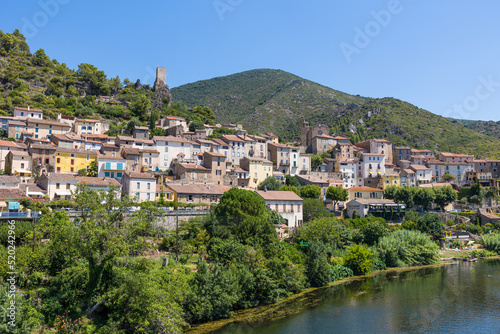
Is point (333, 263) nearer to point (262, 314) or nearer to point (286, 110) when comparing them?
point (262, 314)

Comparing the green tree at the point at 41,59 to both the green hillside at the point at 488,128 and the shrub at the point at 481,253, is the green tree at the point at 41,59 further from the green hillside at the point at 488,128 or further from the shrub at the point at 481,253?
the green hillside at the point at 488,128

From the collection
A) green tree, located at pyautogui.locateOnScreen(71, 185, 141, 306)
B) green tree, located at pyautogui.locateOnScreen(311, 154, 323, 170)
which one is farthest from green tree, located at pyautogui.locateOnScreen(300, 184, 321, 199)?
green tree, located at pyautogui.locateOnScreen(71, 185, 141, 306)

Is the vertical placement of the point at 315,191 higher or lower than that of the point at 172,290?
higher

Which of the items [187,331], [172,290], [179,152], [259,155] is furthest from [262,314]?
[259,155]

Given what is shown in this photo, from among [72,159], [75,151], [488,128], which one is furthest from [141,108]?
[488,128]

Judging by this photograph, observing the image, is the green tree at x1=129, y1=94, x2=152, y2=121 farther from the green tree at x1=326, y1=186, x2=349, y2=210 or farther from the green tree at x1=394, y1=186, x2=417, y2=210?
the green tree at x1=394, y1=186, x2=417, y2=210

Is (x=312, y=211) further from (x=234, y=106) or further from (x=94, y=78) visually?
(x=234, y=106)
